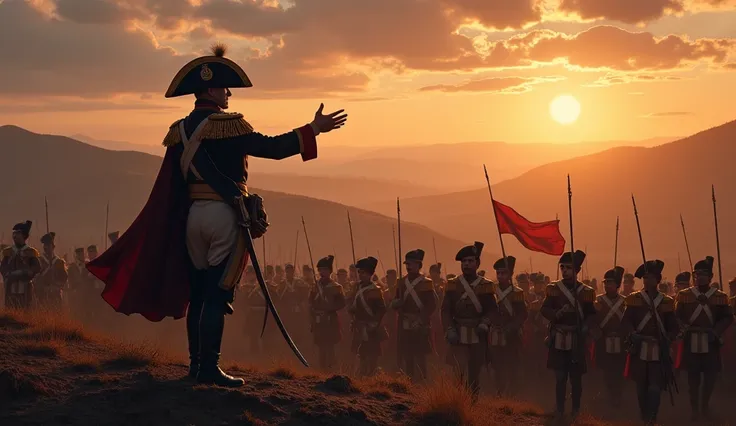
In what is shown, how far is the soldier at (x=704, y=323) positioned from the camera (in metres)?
16.0

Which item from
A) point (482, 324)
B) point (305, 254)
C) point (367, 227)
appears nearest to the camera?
point (482, 324)

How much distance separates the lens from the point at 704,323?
16.0 m

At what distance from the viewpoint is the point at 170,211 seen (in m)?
8.99

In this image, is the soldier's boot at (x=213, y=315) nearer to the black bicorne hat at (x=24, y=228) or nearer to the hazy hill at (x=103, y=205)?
the black bicorne hat at (x=24, y=228)

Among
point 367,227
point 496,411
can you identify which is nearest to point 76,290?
point 496,411

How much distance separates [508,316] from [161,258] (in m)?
10.4

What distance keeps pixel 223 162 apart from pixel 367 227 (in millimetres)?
106669

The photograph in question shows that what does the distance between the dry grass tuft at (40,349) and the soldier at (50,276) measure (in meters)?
11.8

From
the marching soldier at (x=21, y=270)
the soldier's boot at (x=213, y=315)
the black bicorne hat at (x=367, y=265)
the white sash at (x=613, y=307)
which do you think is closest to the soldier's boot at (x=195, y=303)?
the soldier's boot at (x=213, y=315)

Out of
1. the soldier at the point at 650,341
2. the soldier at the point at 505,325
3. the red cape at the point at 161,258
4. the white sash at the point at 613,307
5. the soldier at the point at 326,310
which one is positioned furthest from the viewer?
the soldier at the point at 326,310

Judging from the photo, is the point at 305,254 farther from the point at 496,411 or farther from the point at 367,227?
the point at 496,411

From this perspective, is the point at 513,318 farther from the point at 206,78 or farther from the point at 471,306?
the point at 206,78

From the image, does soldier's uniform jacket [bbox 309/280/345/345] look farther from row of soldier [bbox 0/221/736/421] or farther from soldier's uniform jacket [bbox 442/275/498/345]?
soldier's uniform jacket [bbox 442/275/498/345]

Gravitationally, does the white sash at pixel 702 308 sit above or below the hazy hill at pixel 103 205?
below
